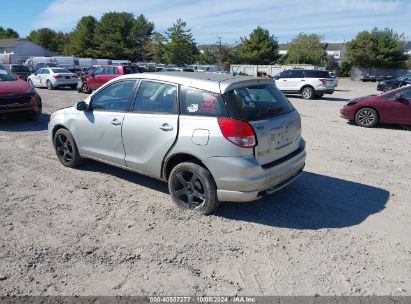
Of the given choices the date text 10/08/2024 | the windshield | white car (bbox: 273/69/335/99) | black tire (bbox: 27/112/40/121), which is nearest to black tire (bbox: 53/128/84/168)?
the date text 10/08/2024

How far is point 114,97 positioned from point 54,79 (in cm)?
1941

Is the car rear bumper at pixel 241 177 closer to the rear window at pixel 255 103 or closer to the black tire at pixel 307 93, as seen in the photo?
the rear window at pixel 255 103

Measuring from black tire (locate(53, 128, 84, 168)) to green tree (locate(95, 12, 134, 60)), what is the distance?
68182 mm

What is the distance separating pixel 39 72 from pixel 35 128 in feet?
54.0

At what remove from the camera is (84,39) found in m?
76.8

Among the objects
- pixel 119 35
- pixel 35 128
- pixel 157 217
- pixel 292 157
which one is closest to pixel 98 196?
pixel 157 217

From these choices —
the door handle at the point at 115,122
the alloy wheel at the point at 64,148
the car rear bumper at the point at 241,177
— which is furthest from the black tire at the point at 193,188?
the alloy wheel at the point at 64,148

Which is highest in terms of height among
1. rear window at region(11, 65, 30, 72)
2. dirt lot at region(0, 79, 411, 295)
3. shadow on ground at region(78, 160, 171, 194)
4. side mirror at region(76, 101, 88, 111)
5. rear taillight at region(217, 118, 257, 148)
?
rear window at region(11, 65, 30, 72)

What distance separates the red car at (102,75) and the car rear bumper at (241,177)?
17159mm

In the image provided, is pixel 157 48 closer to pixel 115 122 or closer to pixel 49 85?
pixel 49 85

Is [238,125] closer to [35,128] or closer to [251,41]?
[35,128]

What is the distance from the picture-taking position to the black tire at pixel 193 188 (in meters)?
4.20

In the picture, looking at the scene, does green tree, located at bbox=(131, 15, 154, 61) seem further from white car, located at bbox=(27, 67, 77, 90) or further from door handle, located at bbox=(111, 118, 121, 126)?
door handle, located at bbox=(111, 118, 121, 126)

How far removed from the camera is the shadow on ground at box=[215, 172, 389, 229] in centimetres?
432
